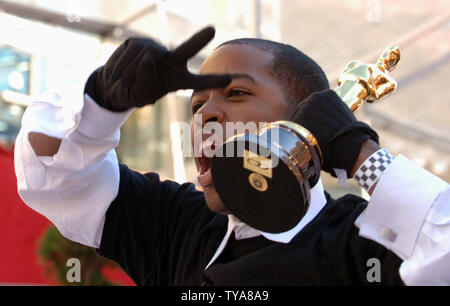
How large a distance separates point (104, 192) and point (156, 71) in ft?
1.50

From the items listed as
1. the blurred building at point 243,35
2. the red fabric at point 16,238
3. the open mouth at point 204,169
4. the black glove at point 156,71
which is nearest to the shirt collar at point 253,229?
the open mouth at point 204,169

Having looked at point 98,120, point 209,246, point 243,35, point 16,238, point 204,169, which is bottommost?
point 16,238

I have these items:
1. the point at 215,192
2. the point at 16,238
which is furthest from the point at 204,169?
the point at 16,238

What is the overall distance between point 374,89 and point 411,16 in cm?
398

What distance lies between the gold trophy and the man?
47 millimetres

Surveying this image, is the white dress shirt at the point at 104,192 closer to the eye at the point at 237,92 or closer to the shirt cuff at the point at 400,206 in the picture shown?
the shirt cuff at the point at 400,206

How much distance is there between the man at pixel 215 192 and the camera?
93 cm

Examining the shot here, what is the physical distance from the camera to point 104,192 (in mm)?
1286

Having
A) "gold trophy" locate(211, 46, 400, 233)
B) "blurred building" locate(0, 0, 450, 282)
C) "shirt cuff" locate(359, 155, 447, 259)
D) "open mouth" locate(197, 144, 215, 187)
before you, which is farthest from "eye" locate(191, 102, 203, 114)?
"blurred building" locate(0, 0, 450, 282)

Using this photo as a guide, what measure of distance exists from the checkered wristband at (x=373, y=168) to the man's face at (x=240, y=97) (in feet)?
0.84

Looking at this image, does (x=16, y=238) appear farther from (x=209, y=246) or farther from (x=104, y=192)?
(x=209, y=246)

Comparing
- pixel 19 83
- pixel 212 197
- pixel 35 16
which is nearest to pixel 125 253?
pixel 212 197

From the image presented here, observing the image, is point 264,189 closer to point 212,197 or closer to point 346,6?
point 212,197

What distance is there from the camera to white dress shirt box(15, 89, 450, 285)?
0.92m
